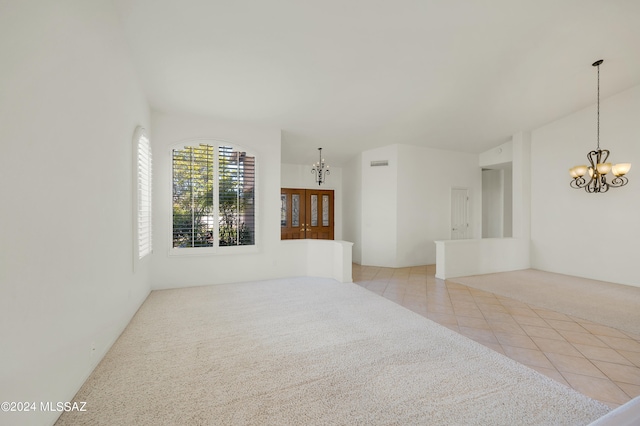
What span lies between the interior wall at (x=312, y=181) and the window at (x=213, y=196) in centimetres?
288

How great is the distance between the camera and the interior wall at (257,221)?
4.55 meters

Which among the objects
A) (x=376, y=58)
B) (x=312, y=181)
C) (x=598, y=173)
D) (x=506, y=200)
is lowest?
(x=506, y=200)

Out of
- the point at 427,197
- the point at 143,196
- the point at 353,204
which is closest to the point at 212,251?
the point at 143,196

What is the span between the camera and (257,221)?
203 inches

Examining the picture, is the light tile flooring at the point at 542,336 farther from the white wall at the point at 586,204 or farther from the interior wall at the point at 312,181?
the interior wall at the point at 312,181

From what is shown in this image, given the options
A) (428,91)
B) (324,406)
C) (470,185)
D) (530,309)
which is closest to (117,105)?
(324,406)

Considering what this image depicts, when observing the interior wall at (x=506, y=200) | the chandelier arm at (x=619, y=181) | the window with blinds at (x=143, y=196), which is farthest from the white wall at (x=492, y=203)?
the window with blinds at (x=143, y=196)

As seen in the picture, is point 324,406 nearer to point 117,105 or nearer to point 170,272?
point 117,105

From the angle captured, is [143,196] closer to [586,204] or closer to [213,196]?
[213,196]

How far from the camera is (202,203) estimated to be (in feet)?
15.6

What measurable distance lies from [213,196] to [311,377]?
12.0 feet

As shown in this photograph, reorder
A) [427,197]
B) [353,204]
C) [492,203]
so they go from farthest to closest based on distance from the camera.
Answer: [492,203] < [353,204] < [427,197]

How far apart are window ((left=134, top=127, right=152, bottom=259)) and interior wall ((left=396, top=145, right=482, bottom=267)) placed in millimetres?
5237

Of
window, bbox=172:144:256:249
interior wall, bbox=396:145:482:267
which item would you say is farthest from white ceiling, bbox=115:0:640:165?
interior wall, bbox=396:145:482:267
